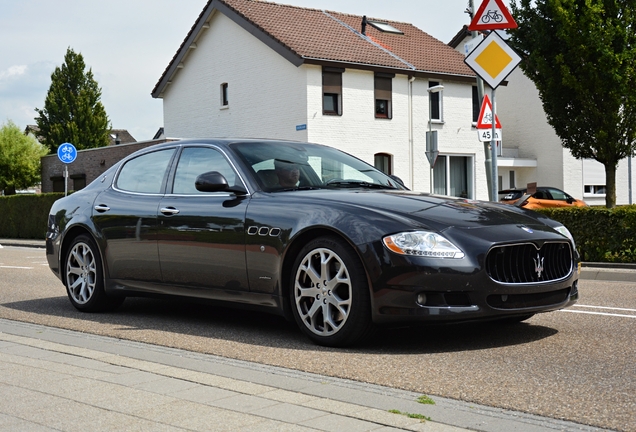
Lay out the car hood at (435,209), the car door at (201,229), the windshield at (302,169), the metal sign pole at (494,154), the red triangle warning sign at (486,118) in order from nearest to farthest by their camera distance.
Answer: the car hood at (435,209)
the car door at (201,229)
the windshield at (302,169)
the metal sign pole at (494,154)
the red triangle warning sign at (486,118)

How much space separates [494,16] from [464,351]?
7441 millimetres

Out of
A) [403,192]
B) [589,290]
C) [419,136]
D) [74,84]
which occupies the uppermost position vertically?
[74,84]

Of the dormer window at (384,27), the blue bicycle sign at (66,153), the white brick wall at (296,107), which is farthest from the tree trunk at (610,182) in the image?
the dormer window at (384,27)

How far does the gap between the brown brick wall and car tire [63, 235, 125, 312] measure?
25.1 m

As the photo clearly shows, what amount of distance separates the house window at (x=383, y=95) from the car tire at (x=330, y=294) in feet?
91.4

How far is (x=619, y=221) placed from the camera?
13.8 metres

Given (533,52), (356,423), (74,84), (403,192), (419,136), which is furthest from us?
(74,84)

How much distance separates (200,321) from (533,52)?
55.1 feet

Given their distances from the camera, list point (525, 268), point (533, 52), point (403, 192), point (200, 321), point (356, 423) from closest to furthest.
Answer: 1. point (356, 423)
2. point (525, 268)
3. point (403, 192)
4. point (200, 321)
5. point (533, 52)

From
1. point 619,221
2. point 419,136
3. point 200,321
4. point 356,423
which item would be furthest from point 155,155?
point 419,136

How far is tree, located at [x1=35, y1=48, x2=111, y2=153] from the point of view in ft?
A: 241

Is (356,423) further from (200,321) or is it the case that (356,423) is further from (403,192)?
(200,321)

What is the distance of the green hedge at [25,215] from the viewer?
3159 centimetres

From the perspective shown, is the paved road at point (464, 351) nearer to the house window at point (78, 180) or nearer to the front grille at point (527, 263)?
the front grille at point (527, 263)
